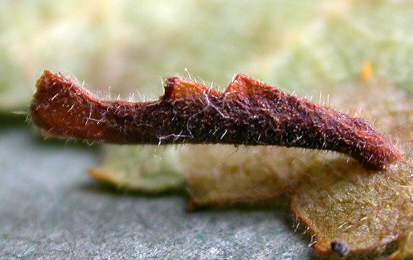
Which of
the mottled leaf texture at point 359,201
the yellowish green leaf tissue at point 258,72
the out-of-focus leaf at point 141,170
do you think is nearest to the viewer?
the mottled leaf texture at point 359,201

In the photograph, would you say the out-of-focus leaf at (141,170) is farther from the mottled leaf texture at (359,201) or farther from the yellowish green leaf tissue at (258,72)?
the mottled leaf texture at (359,201)

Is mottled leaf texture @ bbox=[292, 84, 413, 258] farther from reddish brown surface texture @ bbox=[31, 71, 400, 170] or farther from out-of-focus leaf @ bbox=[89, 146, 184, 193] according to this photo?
out-of-focus leaf @ bbox=[89, 146, 184, 193]

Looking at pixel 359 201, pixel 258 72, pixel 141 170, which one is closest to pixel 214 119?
pixel 359 201

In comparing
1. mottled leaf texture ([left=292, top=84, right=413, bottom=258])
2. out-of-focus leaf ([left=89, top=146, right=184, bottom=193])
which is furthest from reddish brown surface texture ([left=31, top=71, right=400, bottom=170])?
out-of-focus leaf ([left=89, top=146, right=184, bottom=193])

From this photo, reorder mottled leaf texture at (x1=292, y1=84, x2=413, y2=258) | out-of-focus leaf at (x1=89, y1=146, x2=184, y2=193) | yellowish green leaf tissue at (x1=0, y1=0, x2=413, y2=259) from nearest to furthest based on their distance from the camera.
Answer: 1. mottled leaf texture at (x1=292, y1=84, x2=413, y2=258)
2. yellowish green leaf tissue at (x1=0, y1=0, x2=413, y2=259)
3. out-of-focus leaf at (x1=89, y1=146, x2=184, y2=193)

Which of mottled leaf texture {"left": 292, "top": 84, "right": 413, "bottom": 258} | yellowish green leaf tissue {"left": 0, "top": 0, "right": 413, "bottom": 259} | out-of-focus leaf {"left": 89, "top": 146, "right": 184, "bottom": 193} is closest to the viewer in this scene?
mottled leaf texture {"left": 292, "top": 84, "right": 413, "bottom": 258}

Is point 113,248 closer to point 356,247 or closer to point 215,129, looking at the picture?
point 215,129

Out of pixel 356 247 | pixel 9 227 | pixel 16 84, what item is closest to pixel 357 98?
pixel 356 247

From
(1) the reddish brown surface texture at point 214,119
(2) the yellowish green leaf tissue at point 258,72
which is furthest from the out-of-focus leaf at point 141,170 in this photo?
(1) the reddish brown surface texture at point 214,119
